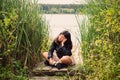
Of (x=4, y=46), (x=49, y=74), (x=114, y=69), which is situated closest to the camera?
(x=114, y=69)

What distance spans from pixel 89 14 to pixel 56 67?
1020 mm

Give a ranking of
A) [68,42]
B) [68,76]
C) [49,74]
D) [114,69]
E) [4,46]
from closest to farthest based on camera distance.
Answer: [114,69]
[4,46]
[68,76]
[49,74]
[68,42]

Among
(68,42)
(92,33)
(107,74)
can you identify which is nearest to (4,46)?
(107,74)

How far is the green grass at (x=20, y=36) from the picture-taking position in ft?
13.7

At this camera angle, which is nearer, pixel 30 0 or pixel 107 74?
pixel 107 74

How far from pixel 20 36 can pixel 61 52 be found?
1416 millimetres

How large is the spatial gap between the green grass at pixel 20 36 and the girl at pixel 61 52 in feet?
0.61

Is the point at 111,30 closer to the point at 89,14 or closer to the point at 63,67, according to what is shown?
the point at 89,14

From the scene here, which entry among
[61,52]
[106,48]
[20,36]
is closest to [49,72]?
[61,52]

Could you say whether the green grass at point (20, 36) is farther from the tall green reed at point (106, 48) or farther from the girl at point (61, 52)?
the tall green reed at point (106, 48)

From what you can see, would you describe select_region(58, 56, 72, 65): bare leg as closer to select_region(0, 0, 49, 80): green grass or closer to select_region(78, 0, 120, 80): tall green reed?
select_region(0, 0, 49, 80): green grass

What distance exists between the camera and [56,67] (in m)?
5.94

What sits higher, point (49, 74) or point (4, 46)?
point (4, 46)

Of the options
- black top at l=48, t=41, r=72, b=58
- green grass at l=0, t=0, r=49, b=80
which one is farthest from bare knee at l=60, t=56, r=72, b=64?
green grass at l=0, t=0, r=49, b=80
